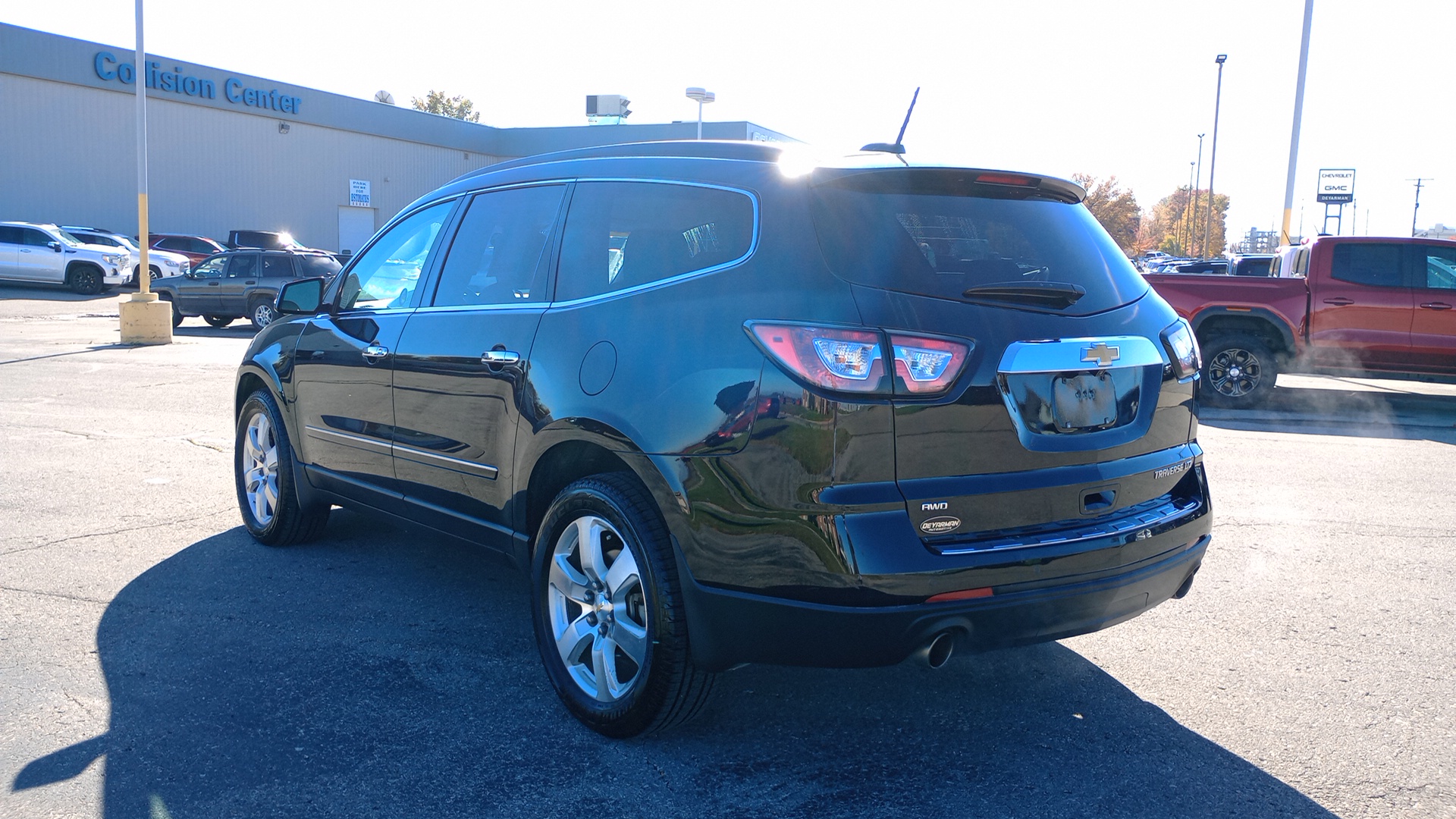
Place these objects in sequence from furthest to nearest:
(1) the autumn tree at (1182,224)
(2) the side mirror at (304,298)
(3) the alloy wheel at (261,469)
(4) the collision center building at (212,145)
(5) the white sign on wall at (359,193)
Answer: (1) the autumn tree at (1182,224), (5) the white sign on wall at (359,193), (4) the collision center building at (212,145), (3) the alloy wheel at (261,469), (2) the side mirror at (304,298)

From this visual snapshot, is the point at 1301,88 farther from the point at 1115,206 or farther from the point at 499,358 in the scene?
the point at 1115,206

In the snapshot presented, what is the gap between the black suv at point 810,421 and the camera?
2.86 m

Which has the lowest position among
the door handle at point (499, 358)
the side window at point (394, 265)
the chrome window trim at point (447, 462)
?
the chrome window trim at point (447, 462)

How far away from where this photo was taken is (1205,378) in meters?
11.9

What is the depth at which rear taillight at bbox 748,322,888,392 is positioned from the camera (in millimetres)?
2836

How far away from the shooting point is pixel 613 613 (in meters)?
3.39

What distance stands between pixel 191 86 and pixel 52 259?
491 inches

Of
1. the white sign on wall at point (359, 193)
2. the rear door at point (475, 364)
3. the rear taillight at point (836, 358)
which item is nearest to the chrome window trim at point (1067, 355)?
the rear taillight at point (836, 358)

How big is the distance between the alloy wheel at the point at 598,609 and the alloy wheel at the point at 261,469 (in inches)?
98.1

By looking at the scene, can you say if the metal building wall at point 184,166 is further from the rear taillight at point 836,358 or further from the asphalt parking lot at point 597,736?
the rear taillight at point 836,358

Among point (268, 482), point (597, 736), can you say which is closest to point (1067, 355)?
point (597, 736)

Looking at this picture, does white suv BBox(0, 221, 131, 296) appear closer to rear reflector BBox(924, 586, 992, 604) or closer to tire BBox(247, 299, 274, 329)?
tire BBox(247, 299, 274, 329)

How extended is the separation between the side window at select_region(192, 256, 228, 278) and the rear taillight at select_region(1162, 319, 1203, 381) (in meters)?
21.9

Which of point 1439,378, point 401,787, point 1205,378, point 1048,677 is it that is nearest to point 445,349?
point 401,787
